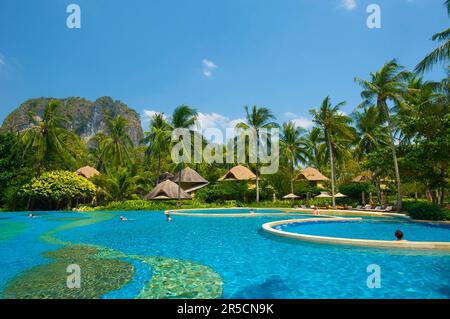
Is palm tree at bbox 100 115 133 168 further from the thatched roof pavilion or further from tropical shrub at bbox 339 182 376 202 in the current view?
tropical shrub at bbox 339 182 376 202

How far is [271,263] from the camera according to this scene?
7617 mm

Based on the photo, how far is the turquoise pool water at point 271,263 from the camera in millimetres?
5555

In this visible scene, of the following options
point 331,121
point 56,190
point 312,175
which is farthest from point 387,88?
point 56,190

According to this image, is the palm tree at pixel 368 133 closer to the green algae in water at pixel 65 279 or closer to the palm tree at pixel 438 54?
the palm tree at pixel 438 54

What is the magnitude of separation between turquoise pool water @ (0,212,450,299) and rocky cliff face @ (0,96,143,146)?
10830 cm

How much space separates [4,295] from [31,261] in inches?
127

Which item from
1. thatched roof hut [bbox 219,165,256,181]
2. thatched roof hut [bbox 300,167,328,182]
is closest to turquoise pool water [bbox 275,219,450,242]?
thatched roof hut [bbox 219,165,256,181]

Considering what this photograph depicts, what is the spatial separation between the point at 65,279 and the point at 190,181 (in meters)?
29.3

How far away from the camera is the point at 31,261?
8.44m

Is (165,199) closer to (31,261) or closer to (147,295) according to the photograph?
(31,261)

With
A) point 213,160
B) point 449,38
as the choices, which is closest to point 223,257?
point 449,38

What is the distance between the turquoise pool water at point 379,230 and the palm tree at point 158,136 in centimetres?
1887

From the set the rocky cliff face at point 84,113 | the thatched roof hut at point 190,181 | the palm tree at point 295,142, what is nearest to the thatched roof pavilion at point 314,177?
the palm tree at point 295,142

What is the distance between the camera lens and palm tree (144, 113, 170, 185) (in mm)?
30056
